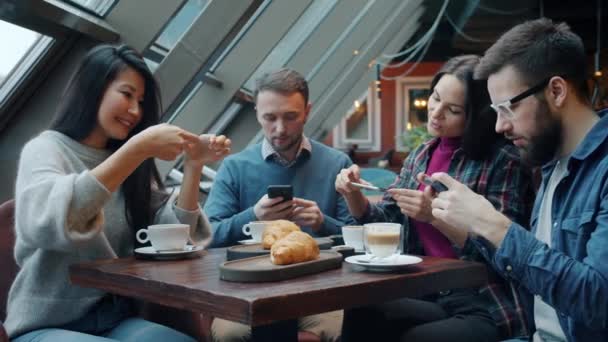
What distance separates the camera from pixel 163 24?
115 inches

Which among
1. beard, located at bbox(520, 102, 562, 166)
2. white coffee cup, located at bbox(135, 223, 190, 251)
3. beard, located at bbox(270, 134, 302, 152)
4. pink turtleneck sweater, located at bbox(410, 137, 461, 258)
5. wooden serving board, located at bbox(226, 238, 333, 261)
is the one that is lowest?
white coffee cup, located at bbox(135, 223, 190, 251)

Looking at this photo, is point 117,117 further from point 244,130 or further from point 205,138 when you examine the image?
point 244,130

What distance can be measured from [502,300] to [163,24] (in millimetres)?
1850

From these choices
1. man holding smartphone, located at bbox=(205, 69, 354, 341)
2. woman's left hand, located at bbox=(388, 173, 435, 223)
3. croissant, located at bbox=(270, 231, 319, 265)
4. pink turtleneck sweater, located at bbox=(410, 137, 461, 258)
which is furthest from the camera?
man holding smartphone, located at bbox=(205, 69, 354, 341)

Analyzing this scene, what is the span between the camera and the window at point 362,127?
1405 centimetres

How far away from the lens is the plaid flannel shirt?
1886mm

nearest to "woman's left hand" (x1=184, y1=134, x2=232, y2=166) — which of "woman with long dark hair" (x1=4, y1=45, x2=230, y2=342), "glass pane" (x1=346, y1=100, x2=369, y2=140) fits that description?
"woman with long dark hair" (x1=4, y1=45, x2=230, y2=342)

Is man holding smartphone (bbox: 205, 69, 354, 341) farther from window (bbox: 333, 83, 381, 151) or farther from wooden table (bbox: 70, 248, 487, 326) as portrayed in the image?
window (bbox: 333, 83, 381, 151)

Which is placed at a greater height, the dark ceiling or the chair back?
the dark ceiling

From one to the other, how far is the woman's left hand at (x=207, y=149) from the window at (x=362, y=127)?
39.3ft

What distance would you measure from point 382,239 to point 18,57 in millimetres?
1827

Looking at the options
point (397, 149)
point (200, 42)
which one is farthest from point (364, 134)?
point (200, 42)

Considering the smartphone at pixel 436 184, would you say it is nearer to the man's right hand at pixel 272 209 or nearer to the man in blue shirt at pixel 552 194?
the man in blue shirt at pixel 552 194

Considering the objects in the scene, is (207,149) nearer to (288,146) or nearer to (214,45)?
(288,146)
